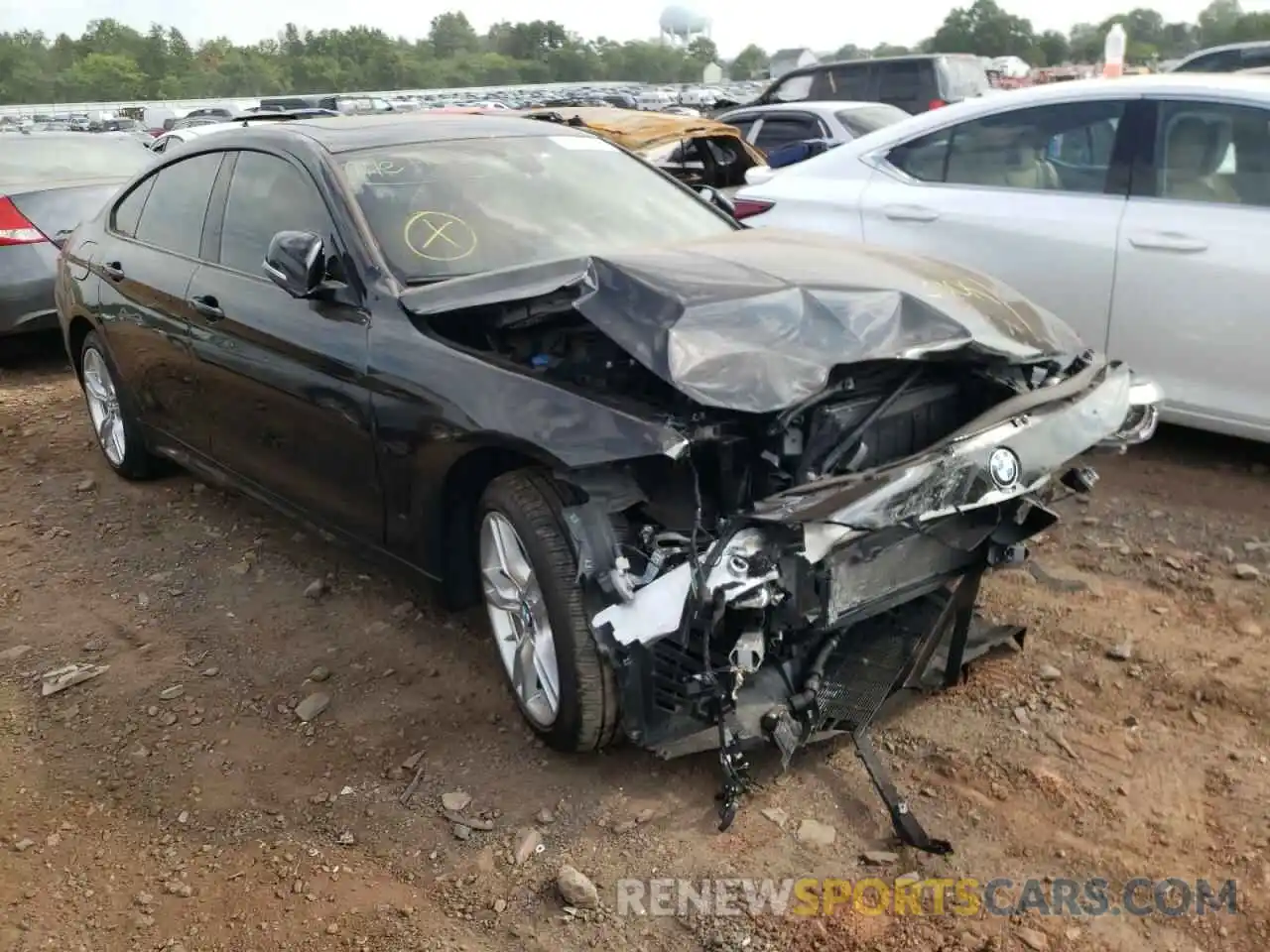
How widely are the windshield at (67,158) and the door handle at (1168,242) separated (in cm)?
699

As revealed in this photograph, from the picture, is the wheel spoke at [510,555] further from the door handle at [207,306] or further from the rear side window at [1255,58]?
the rear side window at [1255,58]

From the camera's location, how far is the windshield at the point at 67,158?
27.0ft

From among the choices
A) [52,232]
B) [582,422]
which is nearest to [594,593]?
[582,422]

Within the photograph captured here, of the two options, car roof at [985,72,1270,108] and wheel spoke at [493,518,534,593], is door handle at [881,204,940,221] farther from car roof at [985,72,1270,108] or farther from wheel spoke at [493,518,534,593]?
wheel spoke at [493,518,534,593]

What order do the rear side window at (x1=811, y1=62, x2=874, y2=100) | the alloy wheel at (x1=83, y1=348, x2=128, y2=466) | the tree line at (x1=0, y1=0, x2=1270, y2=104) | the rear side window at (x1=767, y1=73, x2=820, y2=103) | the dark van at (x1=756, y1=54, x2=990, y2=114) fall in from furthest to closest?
the tree line at (x1=0, y1=0, x2=1270, y2=104) → the rear side window at (x1=767, y1=73, x2=820, y2=103) → the rear side window at (x1=811, y1=62, x2=874, y2=100) → the dark van at (x1=756, y1=54, x2=990, y2=114) → the alloy wheel at (x1=83, y1=348, x2=128, y2=466)

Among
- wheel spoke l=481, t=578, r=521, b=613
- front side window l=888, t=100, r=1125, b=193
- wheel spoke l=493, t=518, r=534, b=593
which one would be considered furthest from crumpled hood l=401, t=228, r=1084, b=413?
front side window l=888, t=100, r=1125, b=193

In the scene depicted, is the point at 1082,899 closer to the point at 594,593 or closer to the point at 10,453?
the point at 594,593

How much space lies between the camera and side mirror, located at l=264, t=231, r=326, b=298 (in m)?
3.39

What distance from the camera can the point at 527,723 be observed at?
3217 mm

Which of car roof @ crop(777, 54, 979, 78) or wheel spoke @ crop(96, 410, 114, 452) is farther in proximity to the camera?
car roof @ crop(777, 54, 979, 78)

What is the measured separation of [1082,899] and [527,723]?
4.98ft

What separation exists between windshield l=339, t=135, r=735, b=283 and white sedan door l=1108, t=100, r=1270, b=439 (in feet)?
5.89

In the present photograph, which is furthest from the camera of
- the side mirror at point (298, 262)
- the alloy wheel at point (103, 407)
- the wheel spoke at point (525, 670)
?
the alloy wheel at point (103, 407)

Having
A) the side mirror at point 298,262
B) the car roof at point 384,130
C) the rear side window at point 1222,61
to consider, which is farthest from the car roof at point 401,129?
the rear side window at point 1222,61
